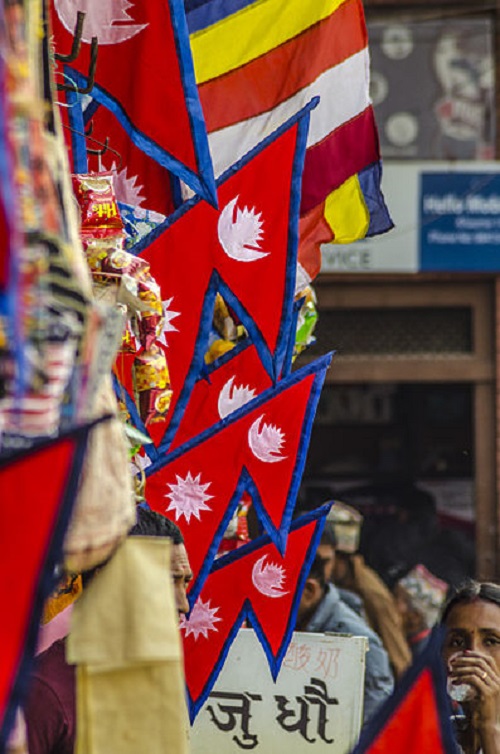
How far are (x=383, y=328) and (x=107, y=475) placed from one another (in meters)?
7.81

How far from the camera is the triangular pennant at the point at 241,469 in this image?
402 centimetres

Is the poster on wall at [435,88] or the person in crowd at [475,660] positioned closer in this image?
the person in crowd at [475,660]

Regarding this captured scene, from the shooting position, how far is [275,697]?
4309 millimetres

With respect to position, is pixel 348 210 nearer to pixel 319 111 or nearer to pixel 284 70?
pixel 319 111

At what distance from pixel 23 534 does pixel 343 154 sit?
3.54 m

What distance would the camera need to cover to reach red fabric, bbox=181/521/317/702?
4.17 m

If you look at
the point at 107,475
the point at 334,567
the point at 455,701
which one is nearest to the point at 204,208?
the point at 455,701

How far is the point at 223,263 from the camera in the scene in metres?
3.97

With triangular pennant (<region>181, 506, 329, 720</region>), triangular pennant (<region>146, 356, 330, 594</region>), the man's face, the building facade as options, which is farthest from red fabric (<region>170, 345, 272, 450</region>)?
the building facade

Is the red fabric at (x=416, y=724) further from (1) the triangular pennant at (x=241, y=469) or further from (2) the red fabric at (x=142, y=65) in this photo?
(1) the triangular pennant at (x=241, y=469)

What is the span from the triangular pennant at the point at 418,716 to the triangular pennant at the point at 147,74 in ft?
4.61

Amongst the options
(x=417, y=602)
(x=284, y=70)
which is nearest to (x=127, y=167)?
(x=284, y=70)

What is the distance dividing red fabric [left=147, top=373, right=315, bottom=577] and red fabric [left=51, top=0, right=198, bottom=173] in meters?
0.85

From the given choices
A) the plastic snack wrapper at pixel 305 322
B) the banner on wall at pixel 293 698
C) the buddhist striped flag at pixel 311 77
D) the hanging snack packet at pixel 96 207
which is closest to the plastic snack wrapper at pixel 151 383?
the hanging snack packet at pixel 96 207
